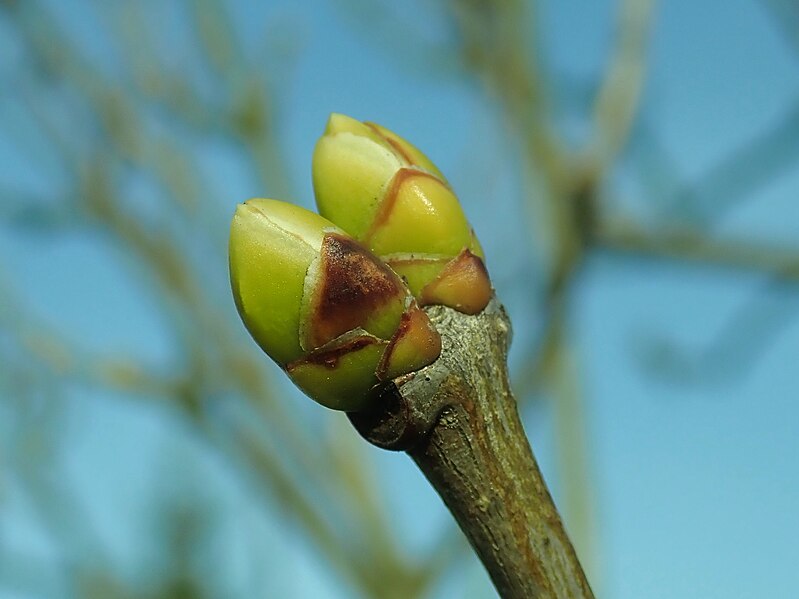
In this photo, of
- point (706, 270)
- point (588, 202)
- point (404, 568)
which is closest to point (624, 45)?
point (588, 202)

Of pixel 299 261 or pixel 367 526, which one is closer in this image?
pixel 299 261

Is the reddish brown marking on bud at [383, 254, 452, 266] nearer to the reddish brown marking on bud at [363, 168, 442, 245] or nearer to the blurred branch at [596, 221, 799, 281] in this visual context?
the reddish brown marking on bud at [363, 168, 442, 245]

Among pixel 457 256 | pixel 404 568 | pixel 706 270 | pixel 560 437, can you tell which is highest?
pixel 706 270

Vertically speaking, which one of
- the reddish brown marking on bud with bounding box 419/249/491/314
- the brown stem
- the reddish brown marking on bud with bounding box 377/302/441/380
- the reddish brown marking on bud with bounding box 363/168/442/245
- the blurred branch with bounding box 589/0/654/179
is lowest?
the brown stem

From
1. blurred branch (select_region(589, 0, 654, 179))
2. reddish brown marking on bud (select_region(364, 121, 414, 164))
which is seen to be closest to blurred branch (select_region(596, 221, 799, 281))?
blurred branch (select_region(589, 0, 654, 179))

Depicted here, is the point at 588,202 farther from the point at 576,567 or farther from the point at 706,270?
the point at 576,567
